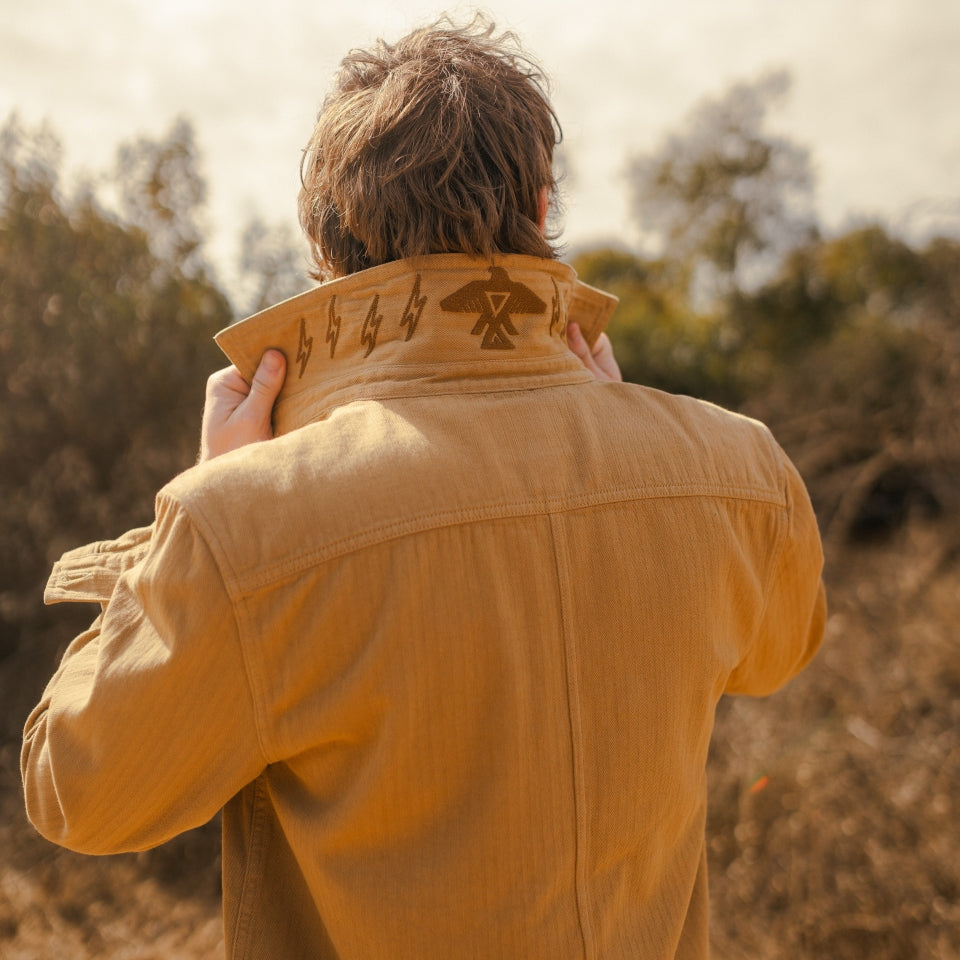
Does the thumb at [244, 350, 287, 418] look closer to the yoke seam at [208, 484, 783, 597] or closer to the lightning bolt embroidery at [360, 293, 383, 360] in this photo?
the lightning bolt embroidery at [360, 293, 383, 360]

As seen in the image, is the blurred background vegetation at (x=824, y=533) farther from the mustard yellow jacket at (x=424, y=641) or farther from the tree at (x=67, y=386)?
the mustard yellow jacket at (x=424, y=641)

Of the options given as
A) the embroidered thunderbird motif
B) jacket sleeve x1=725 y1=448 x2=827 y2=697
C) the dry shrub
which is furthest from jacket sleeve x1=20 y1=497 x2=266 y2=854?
the dry shrub

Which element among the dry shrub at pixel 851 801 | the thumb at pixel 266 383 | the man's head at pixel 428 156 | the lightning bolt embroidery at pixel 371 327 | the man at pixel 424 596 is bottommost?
the dry shrub at pixel 851 801

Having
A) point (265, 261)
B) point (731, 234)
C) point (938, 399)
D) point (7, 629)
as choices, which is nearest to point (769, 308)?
point (731, 234)

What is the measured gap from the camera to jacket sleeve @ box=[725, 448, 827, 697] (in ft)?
4.17

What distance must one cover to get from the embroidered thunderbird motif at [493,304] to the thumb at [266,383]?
10.6 inches

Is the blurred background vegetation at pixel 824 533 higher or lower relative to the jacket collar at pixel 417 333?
lower

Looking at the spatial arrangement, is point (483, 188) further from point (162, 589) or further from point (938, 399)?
point (938, 399)

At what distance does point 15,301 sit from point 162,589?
12.4ft

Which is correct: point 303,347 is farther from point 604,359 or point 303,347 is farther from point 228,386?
point 604,359

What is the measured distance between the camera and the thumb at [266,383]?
3.79 feet

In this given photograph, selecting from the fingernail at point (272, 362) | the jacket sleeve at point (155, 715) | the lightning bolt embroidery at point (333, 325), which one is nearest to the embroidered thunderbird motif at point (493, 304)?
the lightning bolt embroidery at point (333, 325)

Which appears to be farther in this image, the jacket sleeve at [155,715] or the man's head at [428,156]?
the man's head at [428,156]

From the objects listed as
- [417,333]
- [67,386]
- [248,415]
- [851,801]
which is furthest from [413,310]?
[67,386]
